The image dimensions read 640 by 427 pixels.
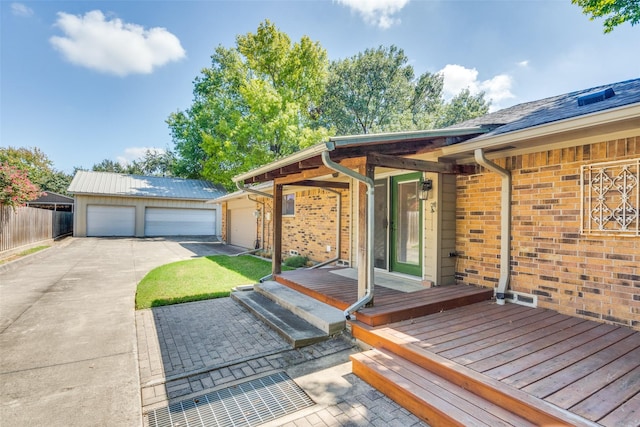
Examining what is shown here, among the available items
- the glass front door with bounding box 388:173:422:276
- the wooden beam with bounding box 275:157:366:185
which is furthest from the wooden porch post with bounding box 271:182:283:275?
the glass front door with bounding box 388:173:422:276

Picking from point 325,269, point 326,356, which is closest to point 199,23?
point 325,269

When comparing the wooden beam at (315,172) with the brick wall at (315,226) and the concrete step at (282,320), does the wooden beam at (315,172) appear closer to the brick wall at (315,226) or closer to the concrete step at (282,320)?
the brick wall at (315,226)

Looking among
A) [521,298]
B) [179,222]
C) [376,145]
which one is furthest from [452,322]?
[179,222]

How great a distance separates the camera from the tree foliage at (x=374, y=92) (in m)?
→ 21.5

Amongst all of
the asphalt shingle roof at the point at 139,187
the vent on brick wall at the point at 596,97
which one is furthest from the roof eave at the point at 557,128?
the asphalt shingle roof at the point at 139,187

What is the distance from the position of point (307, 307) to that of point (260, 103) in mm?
15061

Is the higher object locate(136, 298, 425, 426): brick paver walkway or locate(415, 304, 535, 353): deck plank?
locate(415, 304, 535, 353): deck plank

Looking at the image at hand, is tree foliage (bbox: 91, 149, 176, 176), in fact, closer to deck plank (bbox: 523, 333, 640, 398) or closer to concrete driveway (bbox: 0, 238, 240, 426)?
concrete driveway (bbox: 0, 238, 240, 426)

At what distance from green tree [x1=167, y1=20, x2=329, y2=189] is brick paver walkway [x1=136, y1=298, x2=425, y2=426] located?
14.2 metres

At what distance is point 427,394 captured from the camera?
242cm

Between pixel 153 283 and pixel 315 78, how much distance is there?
1813cm

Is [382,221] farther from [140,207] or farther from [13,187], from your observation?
[140,207]

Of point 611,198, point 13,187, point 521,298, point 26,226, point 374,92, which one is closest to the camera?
point 611,198

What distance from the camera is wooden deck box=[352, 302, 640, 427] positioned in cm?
207
